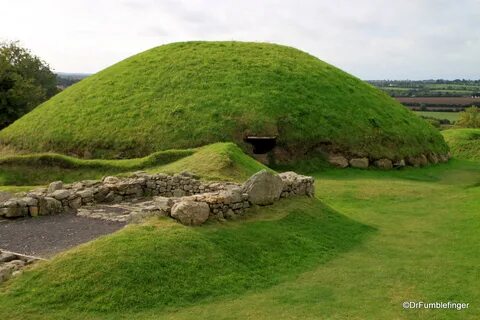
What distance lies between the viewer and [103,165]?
21.1 m

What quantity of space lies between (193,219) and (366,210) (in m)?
7.80

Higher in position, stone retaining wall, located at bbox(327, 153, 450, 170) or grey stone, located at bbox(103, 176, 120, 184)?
grey stone, located at bbox(103, 176, 120, 184)

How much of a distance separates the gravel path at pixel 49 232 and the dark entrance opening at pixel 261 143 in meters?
13.1

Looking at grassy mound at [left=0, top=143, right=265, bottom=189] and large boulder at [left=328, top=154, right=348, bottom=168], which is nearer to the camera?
grassy mound at [left=0, top=143, right=265, bottom=189]

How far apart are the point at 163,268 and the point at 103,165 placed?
1329 centimetres

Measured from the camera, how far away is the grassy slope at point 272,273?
7.82 metres

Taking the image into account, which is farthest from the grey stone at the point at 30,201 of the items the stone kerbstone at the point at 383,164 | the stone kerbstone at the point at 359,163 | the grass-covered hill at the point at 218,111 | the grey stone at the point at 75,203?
the stone kerbstone at the point at 383,164

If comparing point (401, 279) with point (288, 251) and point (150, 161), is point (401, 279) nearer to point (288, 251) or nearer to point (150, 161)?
point (288, 251)

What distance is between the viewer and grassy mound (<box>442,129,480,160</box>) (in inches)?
1284

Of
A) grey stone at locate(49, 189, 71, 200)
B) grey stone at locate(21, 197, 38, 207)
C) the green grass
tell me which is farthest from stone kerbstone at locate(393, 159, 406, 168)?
the green grass

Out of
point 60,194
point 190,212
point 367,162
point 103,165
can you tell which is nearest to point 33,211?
point 60,194

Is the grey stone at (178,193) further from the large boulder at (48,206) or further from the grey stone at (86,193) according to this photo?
the large boulder at (48,206)

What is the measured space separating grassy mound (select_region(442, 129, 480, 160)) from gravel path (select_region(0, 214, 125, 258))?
2737 cm

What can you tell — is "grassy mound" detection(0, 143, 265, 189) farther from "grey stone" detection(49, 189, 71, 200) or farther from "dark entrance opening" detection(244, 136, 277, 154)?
"dark entrance opening" detection(244, 136, 277, 154)
